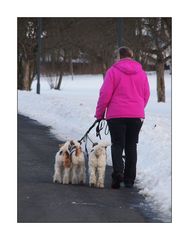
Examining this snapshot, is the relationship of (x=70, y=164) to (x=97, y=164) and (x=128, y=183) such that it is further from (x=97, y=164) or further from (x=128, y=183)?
(x=128, y=183)

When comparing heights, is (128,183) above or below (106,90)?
below

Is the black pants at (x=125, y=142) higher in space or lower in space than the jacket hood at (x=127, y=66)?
lower

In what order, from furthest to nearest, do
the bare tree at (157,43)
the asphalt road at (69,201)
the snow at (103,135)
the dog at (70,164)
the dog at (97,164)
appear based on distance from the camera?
the bare tree at (157,43), the dog at (70,164), the dog at (97,164), the snow at (103,135), the asphalt road at (69,201)

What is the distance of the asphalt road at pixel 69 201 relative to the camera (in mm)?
7188

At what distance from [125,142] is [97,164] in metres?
0.49

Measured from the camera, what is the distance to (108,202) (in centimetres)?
802

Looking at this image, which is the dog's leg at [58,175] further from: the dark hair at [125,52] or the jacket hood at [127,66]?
Answer: the dark hair at [125,52]

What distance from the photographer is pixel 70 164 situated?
9.09m

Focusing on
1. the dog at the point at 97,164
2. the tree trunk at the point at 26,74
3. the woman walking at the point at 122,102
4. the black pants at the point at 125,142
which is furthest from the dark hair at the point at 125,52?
the tree trunk at the point at 26,74

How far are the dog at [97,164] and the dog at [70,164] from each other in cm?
21

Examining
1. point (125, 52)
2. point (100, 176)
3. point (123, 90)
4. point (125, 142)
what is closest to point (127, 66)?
point (125, 52)

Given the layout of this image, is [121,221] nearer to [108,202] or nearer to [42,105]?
[108,202]

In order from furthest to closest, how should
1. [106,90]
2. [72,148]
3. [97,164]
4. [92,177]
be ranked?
1. [72,148]
2. [92,177]
3. [97,164]
4. [106,90]
